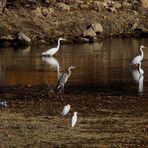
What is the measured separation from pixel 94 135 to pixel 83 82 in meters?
10.2

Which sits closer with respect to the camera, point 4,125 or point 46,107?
point 4,125

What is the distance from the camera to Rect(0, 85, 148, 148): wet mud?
51.4 feet

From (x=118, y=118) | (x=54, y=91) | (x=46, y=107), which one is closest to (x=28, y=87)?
(x=54, y=91)

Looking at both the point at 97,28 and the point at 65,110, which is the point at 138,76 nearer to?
the point at 65,110

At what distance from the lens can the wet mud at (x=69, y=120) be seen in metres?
15.7

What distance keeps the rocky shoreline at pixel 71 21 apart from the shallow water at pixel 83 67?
14.6ft

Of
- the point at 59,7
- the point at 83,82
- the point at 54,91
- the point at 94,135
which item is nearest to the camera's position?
the point at 94,135

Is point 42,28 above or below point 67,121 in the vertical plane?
above

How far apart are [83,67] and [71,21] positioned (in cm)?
2140

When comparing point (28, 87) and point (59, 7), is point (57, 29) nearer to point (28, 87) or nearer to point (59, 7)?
point (59, 7)

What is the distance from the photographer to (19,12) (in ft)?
173

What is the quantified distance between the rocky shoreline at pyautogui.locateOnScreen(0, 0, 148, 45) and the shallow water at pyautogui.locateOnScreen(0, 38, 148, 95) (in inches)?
175

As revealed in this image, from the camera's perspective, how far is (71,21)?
173ft

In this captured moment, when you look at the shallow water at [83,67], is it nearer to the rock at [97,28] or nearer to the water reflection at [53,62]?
the water reflection at [53,62]
